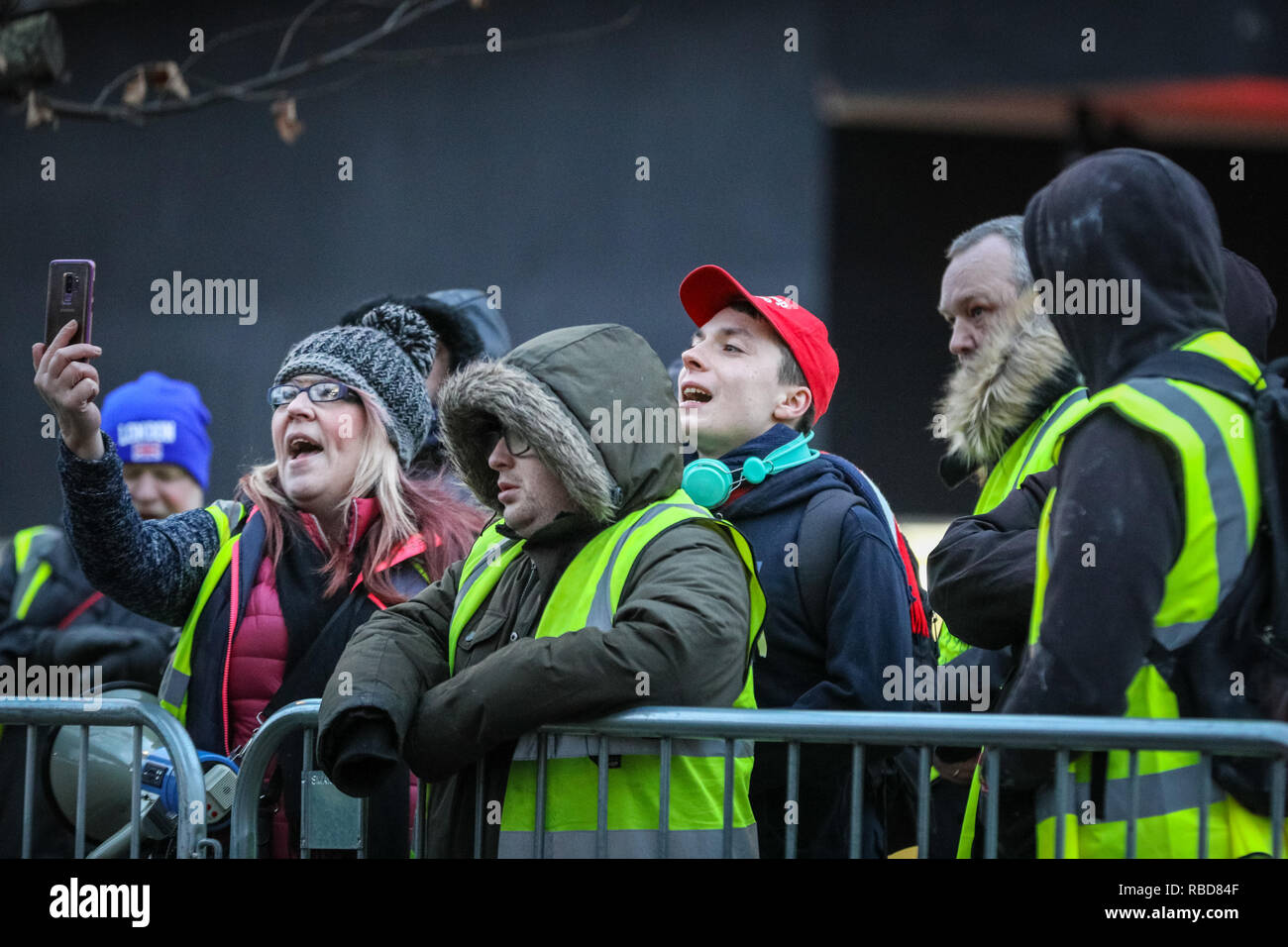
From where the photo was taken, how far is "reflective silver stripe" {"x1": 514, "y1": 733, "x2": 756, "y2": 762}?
9.68ft

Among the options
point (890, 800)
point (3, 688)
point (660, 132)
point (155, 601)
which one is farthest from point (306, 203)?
point (890, 800)

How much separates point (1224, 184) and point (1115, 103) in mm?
674

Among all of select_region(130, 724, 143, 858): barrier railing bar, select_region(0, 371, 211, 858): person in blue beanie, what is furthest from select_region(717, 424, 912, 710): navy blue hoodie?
select_region(0, 371, 211, 858): person in blue beanie

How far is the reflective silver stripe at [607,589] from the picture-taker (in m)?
2.99

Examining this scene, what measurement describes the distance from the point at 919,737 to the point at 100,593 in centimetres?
296

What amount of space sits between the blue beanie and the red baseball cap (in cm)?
217

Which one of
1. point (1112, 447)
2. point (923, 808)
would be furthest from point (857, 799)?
point (1112, 447)

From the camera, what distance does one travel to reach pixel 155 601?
377cm

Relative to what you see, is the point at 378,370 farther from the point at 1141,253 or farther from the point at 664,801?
the point at 1141,253

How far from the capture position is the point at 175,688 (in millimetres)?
3734

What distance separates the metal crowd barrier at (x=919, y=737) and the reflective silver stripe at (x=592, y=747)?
17 mm

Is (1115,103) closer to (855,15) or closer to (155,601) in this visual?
(855,15)

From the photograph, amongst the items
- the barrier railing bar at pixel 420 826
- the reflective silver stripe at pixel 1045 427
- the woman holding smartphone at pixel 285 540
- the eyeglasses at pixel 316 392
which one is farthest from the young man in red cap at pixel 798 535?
the eyeglasses at pixel 316 392

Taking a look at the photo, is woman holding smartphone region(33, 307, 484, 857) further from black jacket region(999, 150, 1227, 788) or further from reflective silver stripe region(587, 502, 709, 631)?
black jacket region(999, 150, 1227, 788)
